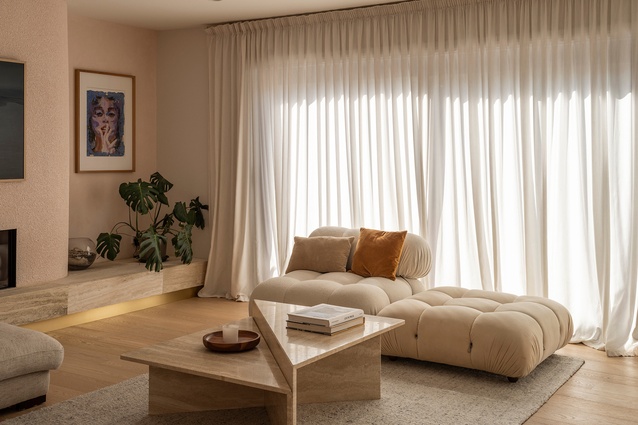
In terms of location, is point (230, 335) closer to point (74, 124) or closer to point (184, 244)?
point (184, 244)

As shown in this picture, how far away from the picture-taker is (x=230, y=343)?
11.8 ft

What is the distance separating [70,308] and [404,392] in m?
2.90

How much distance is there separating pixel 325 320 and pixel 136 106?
437cm

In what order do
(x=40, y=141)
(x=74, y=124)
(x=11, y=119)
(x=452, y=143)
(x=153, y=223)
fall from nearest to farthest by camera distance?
(x=11, y=119) < (x=40, y=141) < (x=452, y=143) < (x=74, y=124) < (x=153, y=223)

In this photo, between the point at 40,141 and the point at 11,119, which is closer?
the point at 11,119

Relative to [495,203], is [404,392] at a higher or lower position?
lower

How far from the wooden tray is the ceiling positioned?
320 cm

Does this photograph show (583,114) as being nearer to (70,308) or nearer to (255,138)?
(255,138)

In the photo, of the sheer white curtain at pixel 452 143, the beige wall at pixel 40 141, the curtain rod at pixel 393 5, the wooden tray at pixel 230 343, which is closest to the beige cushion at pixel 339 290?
the sheer white curtain at pixel 452 143

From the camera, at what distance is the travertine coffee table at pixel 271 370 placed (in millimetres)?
3250

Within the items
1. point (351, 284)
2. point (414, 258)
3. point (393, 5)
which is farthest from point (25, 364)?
point (393, 5)

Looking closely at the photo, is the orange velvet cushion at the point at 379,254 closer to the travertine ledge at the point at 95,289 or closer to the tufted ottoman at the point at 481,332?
the tufted ottoman at the point at 481,332

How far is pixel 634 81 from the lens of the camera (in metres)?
4.95

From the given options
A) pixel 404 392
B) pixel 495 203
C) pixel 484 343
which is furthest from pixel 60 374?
pixel 495 203
